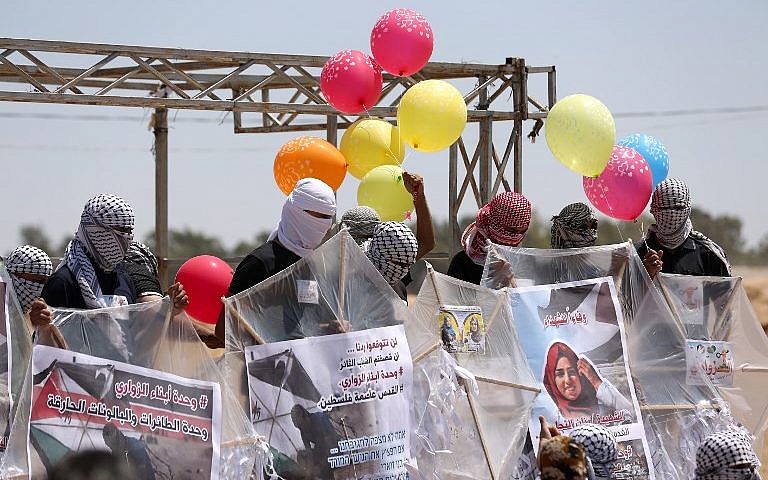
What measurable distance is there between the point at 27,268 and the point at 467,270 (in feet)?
7.93

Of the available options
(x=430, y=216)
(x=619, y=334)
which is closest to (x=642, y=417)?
(x=619, y=334)

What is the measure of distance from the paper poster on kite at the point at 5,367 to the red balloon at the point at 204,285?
2.16m

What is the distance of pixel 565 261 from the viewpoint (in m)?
6.52

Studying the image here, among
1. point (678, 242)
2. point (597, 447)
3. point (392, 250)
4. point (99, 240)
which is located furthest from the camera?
point (678, 242)

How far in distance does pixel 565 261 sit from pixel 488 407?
1019 millimetres

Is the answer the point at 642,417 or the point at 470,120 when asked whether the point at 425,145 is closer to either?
the point at 642,417

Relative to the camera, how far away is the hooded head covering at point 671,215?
287 inches

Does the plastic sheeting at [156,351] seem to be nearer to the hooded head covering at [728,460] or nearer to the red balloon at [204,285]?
the hooded head covering at [728,460]

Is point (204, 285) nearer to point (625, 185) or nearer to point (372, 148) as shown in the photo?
point (625, 185)

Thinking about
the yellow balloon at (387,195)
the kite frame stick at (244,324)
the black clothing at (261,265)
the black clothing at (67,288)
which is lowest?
the kite frame stick at (244,324)

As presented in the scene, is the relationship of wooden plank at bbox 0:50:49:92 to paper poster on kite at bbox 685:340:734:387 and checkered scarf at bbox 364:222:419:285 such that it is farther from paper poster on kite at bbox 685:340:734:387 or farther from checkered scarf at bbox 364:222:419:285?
paper poster on kite at bbox 685:340:734:387

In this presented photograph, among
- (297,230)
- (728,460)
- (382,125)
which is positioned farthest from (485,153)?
(728,460)

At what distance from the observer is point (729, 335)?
7027 millimetres

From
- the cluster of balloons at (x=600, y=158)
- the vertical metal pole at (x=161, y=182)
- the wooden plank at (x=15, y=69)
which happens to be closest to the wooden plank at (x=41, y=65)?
the wooden plank at (x=15, y=69)
